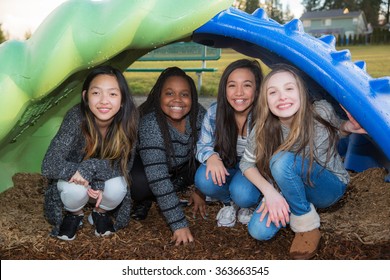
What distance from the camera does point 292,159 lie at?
7.10 feet

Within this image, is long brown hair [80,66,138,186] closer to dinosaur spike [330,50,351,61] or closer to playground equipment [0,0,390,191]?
playground equipment [0,0,390,191]

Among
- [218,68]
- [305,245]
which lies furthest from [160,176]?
[218,68]

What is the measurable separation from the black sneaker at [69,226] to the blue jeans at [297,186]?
0.91 meters

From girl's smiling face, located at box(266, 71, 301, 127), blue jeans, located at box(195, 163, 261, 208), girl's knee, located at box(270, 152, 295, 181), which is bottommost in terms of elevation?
blue jeans, located at box(195, 163, 261, 208)

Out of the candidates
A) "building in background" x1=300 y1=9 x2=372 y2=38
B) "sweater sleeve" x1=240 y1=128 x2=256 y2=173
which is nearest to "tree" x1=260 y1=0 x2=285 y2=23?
"building in background" x1=300 y1=9 x2=372 y2=38

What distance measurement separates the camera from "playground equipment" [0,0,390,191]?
224cm

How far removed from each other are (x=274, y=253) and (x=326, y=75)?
894mm

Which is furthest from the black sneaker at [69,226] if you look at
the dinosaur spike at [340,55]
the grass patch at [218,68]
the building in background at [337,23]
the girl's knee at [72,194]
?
the building in background at [337,23]

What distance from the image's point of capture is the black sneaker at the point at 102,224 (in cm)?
251

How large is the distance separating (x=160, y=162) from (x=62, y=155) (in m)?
0.48

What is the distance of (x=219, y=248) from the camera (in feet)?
7.79

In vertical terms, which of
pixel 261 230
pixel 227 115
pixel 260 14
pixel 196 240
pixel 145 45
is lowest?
pixel 196 240

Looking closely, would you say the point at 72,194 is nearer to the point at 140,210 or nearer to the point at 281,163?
the point at 140,210
